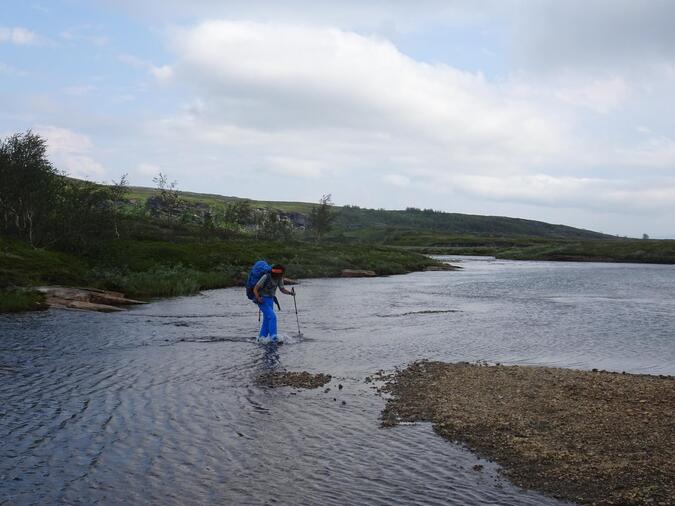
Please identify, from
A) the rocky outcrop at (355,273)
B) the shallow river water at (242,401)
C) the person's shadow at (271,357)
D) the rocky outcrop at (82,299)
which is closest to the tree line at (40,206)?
the rocky outcrop at (82,299)

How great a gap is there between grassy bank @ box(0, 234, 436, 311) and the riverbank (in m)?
23.8

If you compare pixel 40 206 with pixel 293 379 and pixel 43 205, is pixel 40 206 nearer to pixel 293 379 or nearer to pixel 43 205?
pixel 43 205

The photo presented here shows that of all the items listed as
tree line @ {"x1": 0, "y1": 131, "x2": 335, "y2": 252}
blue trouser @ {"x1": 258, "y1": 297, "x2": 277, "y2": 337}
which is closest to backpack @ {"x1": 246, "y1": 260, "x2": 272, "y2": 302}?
blue trouser @ {"x1": 258, "y1": 297, "x2": 277, "y2": 337}

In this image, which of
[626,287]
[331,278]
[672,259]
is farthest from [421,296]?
[672,259]

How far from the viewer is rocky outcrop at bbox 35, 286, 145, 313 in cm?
3309

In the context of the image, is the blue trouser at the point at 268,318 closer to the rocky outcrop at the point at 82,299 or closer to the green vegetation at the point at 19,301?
the rocky outcrop at the point at 82,299

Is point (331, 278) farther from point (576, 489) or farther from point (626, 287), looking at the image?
point (576, 489)

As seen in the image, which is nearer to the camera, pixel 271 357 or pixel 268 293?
pixel 271 357

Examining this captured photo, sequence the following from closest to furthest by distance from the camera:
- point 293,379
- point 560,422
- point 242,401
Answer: point 560,422, point 242,401, point 293,379

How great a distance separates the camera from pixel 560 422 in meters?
13.3

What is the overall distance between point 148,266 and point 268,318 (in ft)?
101

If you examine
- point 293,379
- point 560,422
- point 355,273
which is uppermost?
point 355,273

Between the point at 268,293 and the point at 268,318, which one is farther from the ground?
the point at 268,293

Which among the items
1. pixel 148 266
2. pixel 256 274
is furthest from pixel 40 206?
pixel 256 274
